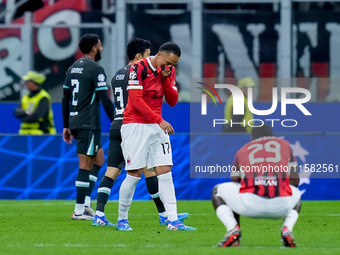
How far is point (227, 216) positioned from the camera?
8.03 meters

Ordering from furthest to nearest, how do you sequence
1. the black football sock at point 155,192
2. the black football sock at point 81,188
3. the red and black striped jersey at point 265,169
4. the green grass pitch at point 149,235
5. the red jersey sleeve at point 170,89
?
the black football sock at point 81,188 → the black football sock at point 155,192 → the red jersey sleeve at point 170,89 → the green grass pitch at point 149,235 → the red and black striped jersey at point 265,169

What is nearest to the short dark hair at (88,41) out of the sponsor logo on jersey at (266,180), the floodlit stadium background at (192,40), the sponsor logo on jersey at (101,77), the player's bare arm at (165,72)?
the sponsor logo on jersey at (101,77)

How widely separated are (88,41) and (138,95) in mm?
2148

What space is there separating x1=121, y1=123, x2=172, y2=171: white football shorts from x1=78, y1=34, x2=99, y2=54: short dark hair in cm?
189

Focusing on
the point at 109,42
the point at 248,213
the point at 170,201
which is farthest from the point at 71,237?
the point at 109,42

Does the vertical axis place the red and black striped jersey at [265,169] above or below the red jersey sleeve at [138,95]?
below

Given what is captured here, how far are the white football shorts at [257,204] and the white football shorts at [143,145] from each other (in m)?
1.73

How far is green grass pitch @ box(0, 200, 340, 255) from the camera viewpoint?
809 centimetres

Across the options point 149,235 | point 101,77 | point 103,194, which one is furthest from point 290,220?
point 101,77

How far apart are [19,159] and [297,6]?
312 inches

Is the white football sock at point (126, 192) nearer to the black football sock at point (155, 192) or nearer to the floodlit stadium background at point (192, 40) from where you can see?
the black football sock at point (155, 192)

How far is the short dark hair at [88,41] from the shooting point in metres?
11.3

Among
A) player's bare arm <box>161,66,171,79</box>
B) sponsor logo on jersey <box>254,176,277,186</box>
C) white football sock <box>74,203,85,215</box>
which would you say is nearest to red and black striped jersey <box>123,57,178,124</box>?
player's bare arm <box>161,66,171,79</box>

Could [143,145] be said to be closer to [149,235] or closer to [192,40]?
[149,235]
